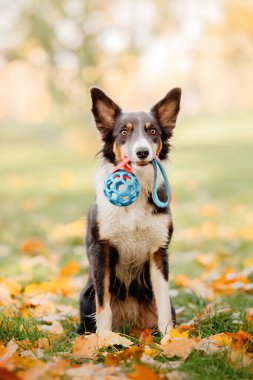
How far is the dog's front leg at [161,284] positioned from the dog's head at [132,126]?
0.67 metres

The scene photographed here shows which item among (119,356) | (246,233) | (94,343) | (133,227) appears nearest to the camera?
(119,356)

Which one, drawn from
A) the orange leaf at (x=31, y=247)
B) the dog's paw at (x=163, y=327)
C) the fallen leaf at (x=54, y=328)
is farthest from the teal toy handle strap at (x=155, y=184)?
the orange leaf at (x=31, y=247)

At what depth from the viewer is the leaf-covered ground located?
2680 millimetres

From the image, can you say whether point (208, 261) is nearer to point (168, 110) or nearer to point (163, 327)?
point (163, 327)

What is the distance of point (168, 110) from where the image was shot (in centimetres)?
392

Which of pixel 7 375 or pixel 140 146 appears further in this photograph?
pixel 140 146

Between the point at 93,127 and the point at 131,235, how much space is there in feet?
4.47

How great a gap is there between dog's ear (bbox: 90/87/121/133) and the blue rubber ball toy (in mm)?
473

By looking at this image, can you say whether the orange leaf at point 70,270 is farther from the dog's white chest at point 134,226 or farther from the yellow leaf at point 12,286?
the dog's white chest at point 134,226

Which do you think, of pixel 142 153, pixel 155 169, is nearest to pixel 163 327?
pixel 155 169

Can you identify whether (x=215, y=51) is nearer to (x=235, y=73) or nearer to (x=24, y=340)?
(x=235, y=73)

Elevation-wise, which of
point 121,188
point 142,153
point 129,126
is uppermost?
point 129,126

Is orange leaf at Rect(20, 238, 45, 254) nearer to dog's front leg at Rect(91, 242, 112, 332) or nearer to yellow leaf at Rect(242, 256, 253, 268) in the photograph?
yellow leaf at Rect(242, 256, 253, 268)

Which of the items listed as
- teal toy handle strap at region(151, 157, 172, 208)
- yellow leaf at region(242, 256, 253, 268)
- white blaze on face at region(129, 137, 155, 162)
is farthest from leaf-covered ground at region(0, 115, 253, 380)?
white blaze on face at region(129, 137, 155, 162)
